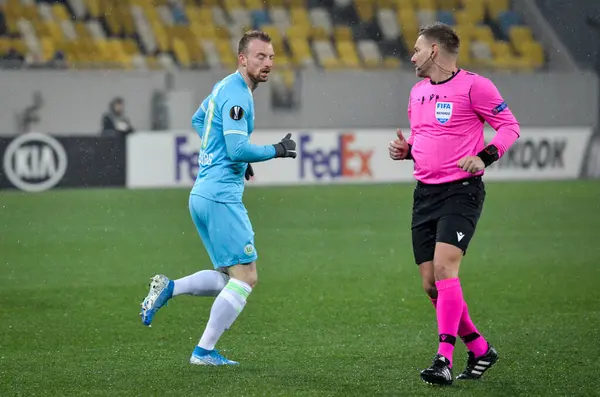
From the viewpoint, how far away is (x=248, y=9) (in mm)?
27219

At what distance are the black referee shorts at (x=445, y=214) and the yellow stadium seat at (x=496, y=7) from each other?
76.7ft

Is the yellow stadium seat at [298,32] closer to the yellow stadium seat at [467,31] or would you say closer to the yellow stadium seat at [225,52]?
the yellow stadium seat at [225,52]

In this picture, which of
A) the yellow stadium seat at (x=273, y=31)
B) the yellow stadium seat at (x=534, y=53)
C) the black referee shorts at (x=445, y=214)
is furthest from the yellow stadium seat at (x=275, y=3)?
the black referee shorts at (x=445, y=214)

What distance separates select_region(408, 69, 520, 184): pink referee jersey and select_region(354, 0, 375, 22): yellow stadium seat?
22047 millimetres

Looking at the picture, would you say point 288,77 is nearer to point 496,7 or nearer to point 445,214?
point 496,7

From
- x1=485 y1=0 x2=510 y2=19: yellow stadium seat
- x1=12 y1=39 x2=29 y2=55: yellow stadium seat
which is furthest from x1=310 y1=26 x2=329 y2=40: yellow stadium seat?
x1=12 y1=39 x2=29 y2=55: yellow stadium seat

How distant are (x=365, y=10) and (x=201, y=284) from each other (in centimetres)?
2208

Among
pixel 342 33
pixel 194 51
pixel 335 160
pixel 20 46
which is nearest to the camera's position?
pixel 335 160

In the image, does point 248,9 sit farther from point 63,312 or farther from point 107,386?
point 107,386

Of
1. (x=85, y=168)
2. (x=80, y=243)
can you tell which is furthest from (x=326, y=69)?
(x=80, y=243)

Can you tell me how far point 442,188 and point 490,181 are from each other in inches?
667

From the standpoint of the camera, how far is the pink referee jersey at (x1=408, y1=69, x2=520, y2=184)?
608cm

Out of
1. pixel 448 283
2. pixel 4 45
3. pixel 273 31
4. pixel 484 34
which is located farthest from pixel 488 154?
pixel 484 34

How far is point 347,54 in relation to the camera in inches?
1061
